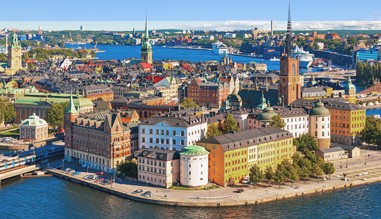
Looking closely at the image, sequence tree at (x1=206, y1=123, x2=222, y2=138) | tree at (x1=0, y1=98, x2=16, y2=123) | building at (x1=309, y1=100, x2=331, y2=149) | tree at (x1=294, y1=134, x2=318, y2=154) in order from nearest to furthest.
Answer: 1. tree at (x1=206, y1=123, x2=222, y2=138)
2. tree at (x1=294, y1=134, x2=318, y2=154)
3. building at (x1=309, y1=100, x2=331, y2=149)
4. tree at (x1=0, y1=98, x2=16, y2=123)

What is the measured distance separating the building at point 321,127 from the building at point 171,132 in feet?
37.2

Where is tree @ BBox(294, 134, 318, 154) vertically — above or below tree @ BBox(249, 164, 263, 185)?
above

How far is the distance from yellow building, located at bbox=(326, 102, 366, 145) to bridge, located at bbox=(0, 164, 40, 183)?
28069 millimetres

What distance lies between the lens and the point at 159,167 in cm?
4747

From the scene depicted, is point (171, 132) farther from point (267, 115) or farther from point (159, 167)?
point (267, 115)

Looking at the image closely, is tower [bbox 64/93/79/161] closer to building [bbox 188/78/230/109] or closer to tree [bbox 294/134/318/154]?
tree [bbox 294/134/318/154]

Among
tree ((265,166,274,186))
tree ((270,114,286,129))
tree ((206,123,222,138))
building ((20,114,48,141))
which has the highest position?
tree ((270,114,286,129))

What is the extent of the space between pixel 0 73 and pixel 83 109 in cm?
5735

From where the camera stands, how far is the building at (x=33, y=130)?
67.4m

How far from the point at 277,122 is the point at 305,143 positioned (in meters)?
2.96

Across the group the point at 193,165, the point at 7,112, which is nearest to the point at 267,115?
the point at 193,165

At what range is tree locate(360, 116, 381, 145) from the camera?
6153 centimetres

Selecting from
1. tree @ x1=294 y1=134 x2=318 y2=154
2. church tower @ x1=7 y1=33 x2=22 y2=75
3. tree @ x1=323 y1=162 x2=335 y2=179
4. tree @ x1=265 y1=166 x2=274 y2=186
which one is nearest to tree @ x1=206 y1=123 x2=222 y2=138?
tree @ x1=294 y1=134 x2=318 y2=154

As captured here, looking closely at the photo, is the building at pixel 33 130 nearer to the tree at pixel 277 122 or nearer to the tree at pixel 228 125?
the tree at pixel 228 125
